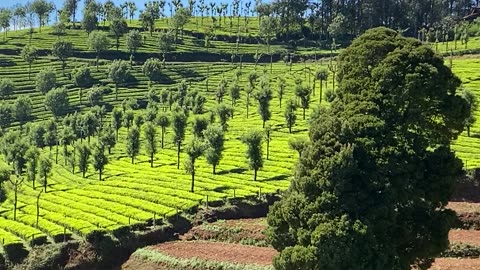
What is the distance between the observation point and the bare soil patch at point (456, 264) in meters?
46.8

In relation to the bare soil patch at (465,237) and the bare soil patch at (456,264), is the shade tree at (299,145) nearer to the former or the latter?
the bare soil patch at (456,264)

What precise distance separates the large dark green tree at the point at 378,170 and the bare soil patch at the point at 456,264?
8.61m

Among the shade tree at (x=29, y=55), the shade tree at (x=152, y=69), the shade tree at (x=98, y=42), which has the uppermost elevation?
the shade tree at (x=98, y=42)

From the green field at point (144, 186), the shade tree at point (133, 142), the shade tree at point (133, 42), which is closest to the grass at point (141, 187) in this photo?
the green field at point (144, 186)

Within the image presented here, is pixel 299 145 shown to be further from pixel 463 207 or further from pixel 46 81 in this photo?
pixel 46 81

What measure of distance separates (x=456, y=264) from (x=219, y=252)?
71.3 feet

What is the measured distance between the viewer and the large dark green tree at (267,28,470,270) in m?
35.7

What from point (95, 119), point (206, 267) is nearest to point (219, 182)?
point (206, 267)

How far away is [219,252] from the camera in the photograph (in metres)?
59.0

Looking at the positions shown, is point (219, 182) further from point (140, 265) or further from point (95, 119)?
point (95, 119)

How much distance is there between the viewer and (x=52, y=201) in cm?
8775

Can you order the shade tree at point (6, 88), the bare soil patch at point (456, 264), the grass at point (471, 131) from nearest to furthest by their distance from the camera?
the bare soil patch at point (456, 264) < the grass at point (471, 131) < the shade tree at point (6, 88)

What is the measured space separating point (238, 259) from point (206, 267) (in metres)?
3.01

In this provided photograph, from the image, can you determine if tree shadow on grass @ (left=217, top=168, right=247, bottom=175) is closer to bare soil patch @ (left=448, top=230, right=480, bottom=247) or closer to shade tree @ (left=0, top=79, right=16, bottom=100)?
bare soil patch @ (left=448, top=230, right=480, bottom=247)
